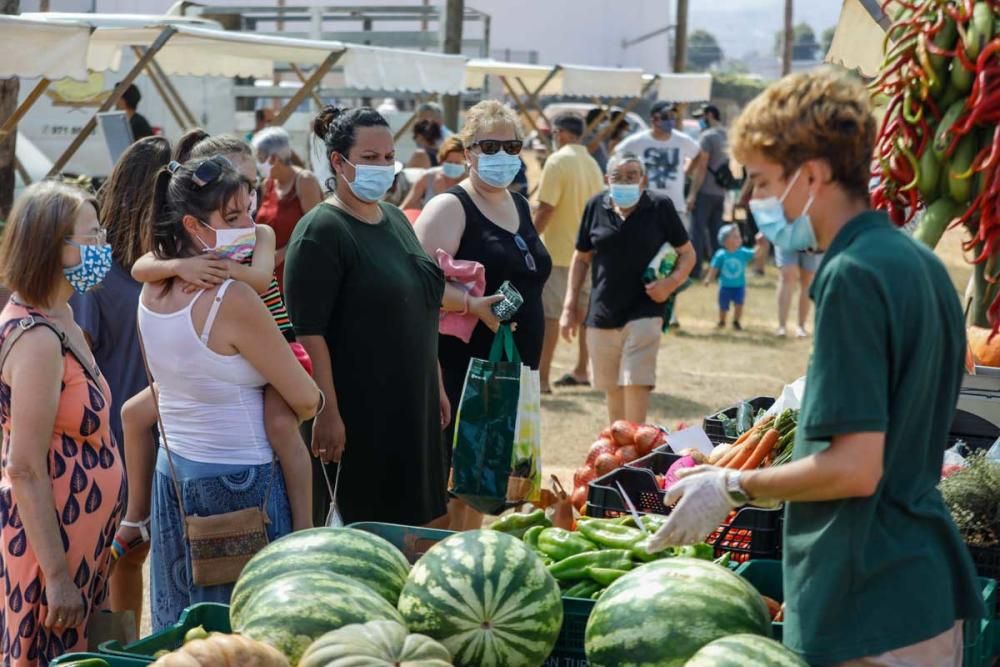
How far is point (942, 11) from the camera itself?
15.6 ft

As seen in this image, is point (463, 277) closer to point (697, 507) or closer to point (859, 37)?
point (859, 37)

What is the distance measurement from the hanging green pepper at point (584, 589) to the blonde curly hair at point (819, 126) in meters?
1.41

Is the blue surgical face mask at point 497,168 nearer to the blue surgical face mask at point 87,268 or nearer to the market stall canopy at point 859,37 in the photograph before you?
the market stall canopy at point 859,37

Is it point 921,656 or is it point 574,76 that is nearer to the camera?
point 921,656

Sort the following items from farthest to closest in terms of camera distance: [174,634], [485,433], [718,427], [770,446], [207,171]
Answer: [485,433] < [718,427] < [770,446] < [207,171] < [174,634]

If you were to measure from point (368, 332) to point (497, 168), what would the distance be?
143cm

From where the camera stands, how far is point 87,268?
4.01 m

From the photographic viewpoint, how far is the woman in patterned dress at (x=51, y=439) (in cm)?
381

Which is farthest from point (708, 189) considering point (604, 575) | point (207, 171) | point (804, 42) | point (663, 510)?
point (804, 42)

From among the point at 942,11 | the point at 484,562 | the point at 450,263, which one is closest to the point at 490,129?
the point at 450,263

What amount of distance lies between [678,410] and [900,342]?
30.0ft

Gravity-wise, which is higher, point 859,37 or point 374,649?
point 859,37

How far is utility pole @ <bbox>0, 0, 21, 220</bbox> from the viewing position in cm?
1011

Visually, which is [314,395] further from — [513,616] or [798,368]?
[798,368]
